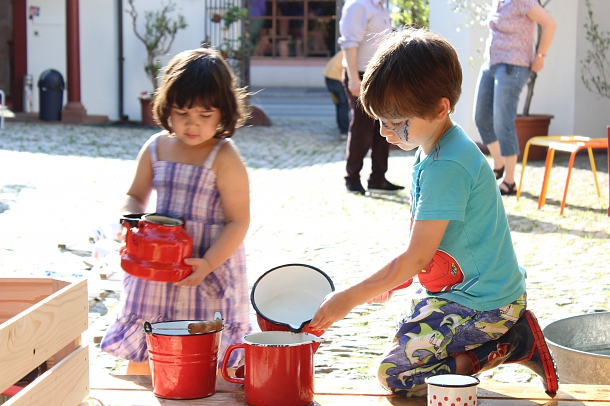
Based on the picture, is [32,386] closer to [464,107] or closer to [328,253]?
[328,253]

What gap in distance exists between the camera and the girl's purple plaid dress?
97.5 inches

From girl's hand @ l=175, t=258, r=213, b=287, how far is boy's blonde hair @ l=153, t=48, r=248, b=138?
0.42 meters

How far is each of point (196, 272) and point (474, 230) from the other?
0.77 m

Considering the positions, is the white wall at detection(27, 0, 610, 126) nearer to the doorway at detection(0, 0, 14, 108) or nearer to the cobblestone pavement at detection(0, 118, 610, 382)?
the cobblestone pavement at detection(0, 118, 610, 382)

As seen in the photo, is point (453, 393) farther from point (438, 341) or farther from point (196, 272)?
point (196, 272)

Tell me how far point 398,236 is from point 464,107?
490 cm

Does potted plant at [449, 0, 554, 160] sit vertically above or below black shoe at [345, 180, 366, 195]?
above

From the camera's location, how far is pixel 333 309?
198cm

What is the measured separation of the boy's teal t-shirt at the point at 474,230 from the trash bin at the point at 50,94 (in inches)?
485

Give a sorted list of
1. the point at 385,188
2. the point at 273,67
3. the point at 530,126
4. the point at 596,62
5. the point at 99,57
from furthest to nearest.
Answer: the point at 273,67
the point at 99,57
the point at 596,62
the point at 530,126
the point at 385,188

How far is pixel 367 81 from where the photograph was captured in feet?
6.81

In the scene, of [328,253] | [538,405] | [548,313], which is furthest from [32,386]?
[328,253]

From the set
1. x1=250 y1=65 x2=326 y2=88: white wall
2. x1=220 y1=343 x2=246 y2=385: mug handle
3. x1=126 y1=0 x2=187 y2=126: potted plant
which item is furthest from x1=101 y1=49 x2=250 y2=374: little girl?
x1=250 y1=65 x2=326 y2=88: white wall

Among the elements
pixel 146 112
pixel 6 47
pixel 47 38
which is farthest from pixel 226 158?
pixel 6 47
